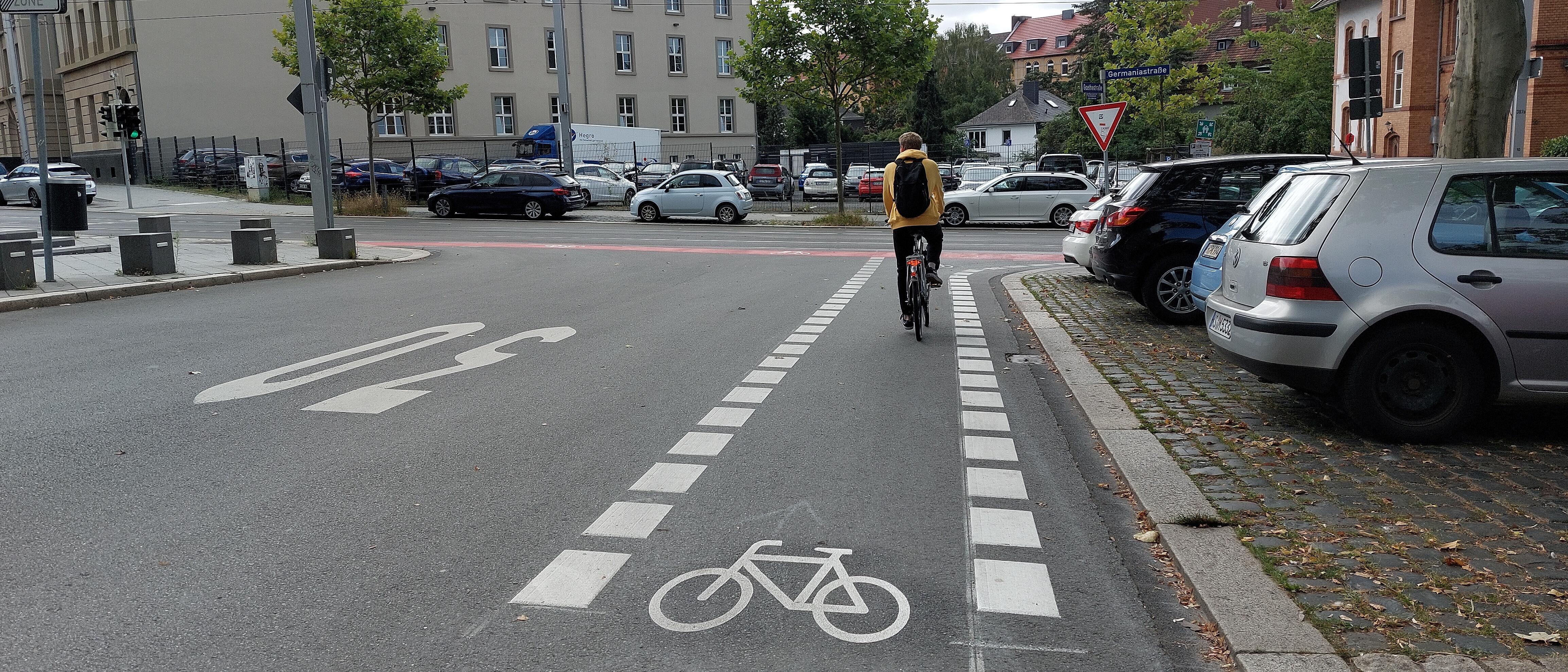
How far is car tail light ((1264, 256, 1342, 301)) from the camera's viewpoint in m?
6.22

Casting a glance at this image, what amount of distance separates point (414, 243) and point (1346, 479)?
21376mm

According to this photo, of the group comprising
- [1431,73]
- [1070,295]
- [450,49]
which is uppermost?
[450,49]

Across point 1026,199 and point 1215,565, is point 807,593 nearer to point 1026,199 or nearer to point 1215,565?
point 1215,565

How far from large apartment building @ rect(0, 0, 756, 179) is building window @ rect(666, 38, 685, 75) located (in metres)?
0.08

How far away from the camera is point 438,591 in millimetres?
4137

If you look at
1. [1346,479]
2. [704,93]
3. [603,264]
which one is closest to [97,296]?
[603,264]

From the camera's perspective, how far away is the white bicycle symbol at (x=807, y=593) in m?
3.85

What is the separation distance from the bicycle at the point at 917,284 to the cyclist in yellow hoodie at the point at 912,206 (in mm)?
44

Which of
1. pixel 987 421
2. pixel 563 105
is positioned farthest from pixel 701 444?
pixel 563 105

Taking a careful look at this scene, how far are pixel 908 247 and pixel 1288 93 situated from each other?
5461 cm

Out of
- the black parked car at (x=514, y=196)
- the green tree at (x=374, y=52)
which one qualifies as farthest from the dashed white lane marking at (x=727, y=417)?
the green tree at (x=374, y=52)

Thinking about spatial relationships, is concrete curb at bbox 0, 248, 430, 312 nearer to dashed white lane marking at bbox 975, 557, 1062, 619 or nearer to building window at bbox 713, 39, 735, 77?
dashed white lane marking at bbox 975, 557, 1062, 619

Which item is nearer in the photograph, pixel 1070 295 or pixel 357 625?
pixel 357 625

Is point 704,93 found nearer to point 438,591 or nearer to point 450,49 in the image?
point 450,49
